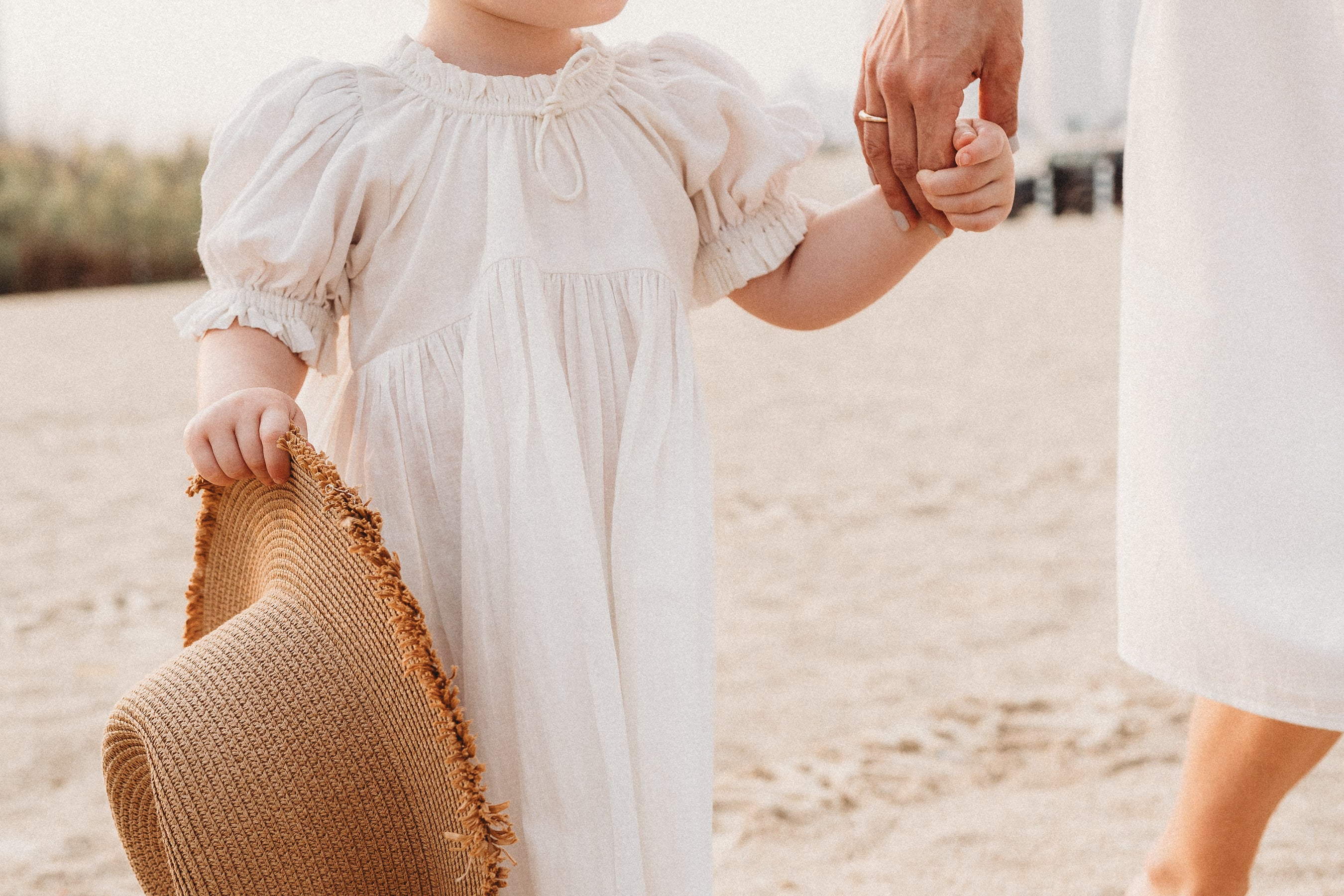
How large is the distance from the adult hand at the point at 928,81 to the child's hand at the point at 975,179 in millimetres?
24

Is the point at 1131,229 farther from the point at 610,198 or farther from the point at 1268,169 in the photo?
the point at 610,198

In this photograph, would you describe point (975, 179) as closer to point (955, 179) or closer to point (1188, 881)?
point (955, 179)

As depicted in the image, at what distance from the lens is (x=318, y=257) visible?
46.4 inches

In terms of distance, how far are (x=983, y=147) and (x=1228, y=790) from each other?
2.48 feet

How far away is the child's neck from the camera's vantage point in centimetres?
126

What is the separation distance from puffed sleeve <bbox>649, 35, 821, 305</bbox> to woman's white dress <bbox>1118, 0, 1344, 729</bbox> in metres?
0.38

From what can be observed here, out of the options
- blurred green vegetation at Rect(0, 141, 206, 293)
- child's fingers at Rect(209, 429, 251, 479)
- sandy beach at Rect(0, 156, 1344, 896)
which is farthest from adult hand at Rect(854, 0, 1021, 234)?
blurred green vegetation at Rect(0, 141, 206, 293)

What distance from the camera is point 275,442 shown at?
1092mm

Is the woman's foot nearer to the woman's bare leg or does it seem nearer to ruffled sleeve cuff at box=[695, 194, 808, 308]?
the woman's bare leg

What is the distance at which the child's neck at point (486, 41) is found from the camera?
126 centimetres

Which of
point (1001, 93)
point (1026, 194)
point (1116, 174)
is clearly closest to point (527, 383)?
point (1001, 93)

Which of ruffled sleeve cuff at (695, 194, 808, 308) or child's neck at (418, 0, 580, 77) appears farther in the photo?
ruffled sleeve cuff at (695, 194, 808, 308)

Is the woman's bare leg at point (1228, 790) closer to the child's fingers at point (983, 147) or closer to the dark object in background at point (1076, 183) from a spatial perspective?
the child's fingers at point (983, 147)

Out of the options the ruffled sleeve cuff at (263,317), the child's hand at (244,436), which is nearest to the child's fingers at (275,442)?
the child's hand at (244,436)
